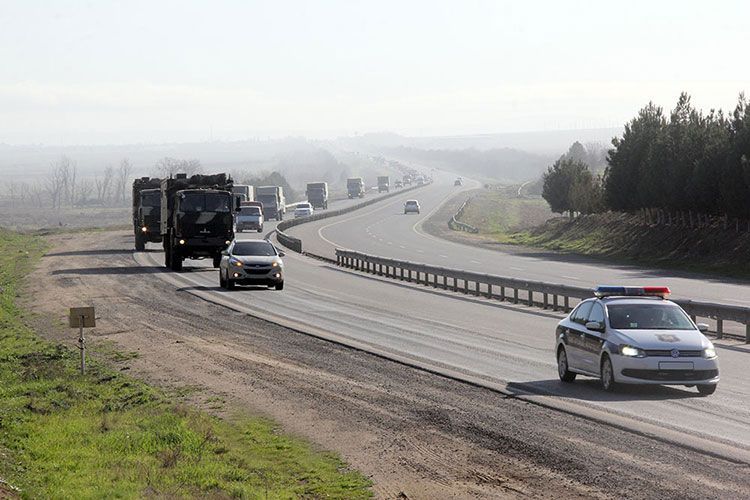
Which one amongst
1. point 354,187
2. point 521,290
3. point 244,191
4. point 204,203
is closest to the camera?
point 521,290

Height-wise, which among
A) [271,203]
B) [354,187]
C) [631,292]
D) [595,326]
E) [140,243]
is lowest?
[354,187]

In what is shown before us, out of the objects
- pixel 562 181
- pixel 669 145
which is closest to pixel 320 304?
pixel 669 145

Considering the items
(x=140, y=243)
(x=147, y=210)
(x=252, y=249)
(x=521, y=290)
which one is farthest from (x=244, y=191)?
(x=521, y=290)

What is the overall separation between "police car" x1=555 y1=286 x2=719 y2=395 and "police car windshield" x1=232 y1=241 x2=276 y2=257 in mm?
24224

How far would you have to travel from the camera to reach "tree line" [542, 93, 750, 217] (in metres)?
60.3

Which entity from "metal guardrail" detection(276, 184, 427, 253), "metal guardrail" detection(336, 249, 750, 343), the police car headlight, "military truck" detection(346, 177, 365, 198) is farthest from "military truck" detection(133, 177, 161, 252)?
"military truck" detection(346, 177, 365, 198)

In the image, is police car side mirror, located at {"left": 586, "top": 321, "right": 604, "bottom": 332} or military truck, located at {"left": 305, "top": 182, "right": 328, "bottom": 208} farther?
military truck, located at {"left": 305, "top": 182, "right": 328, "bottom": 208}

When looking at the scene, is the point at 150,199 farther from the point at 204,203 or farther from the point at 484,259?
the point at 484,259

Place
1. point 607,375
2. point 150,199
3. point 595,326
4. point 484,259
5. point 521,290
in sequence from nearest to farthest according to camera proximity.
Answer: point 607,375 < point 595,326 < point 521,290 < point 150,199 < point 484,259

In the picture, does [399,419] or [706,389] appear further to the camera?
[706,389]

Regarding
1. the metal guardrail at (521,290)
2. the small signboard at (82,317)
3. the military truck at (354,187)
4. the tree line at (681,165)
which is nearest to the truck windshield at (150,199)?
the metal guardrail at (521,290)

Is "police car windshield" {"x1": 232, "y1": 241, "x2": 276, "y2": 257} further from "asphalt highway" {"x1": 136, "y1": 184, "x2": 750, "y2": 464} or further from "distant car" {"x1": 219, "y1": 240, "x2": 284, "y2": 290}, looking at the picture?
"asphalt highway" {"x1": 136, "y1": 184, "x2": 750, "y2": 464}

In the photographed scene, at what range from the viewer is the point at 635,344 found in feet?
61.8

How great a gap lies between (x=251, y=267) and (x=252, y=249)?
3.18ft
